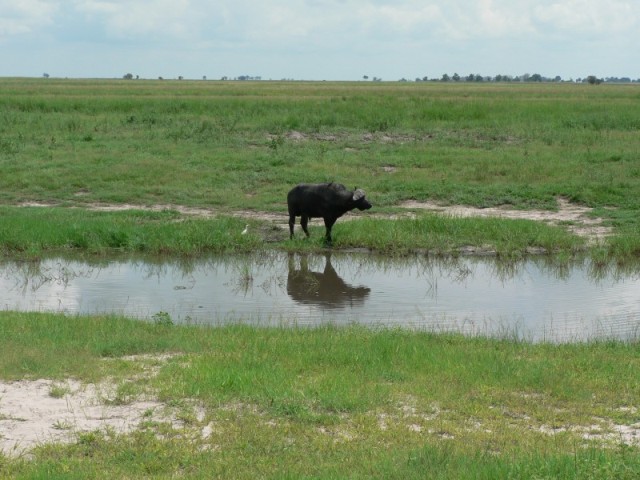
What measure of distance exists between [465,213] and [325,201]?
374 cm

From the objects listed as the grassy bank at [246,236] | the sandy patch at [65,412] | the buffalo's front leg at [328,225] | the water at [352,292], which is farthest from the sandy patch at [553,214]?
the sandy patch at [65,412]

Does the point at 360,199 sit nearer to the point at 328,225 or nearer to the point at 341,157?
the point at 328,225

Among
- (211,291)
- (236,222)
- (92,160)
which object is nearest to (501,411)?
(211,291)

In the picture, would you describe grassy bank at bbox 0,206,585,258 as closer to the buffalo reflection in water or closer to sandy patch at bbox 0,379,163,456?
the buffalo reflection in water

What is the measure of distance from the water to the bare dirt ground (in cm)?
245

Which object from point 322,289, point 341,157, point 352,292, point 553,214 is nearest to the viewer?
point 352,292

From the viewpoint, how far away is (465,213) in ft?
58.4

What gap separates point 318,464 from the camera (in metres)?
5.58

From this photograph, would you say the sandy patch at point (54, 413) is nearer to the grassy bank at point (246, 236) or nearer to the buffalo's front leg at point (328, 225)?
the grassy bank at point (246, 236)

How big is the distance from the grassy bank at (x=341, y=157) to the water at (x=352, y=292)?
1041mm

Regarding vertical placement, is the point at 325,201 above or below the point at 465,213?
above

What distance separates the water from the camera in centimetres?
1098

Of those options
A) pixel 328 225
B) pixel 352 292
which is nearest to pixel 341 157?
pixel 328 225

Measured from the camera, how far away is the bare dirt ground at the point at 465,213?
16.8m
